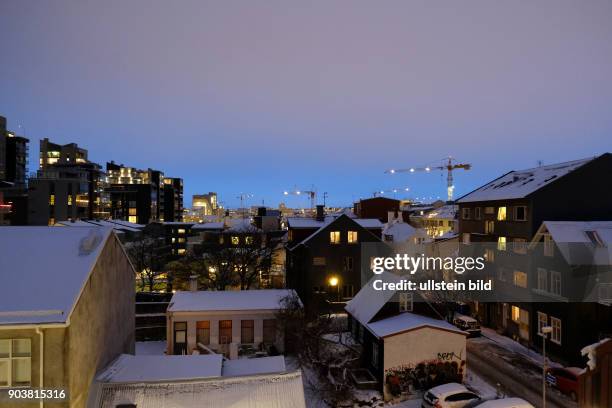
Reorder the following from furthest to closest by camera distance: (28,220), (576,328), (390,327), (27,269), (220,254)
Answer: (28,220)
(220,254)
(576,328)
(390,327)
(27,269)

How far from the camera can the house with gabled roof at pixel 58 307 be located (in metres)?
11.9

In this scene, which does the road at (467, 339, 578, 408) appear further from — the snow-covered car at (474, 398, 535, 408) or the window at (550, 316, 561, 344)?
the snow-covered car at (474, 398, 535, 408)

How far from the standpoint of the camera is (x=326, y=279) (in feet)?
117

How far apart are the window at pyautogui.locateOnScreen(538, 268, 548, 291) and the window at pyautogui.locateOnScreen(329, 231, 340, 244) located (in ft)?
52.6

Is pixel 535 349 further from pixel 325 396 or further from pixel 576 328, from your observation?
pixel 325 396

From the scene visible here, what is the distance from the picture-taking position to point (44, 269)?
44.8 ft

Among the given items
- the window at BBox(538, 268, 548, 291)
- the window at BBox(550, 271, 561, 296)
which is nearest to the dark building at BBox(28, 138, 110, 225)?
the window at BBox(538, 268, 548, 291)

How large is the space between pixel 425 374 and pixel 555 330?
984 centimetres

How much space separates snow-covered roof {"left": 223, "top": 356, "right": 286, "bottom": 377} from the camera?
15.2 m

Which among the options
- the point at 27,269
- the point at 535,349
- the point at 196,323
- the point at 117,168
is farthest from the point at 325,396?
the point at 117,168

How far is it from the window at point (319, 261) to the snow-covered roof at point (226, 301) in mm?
7398

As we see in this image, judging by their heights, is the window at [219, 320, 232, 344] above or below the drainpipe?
below

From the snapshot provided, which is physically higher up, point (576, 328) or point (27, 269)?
point (27, 269)

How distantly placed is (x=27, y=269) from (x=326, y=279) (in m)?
25.2
